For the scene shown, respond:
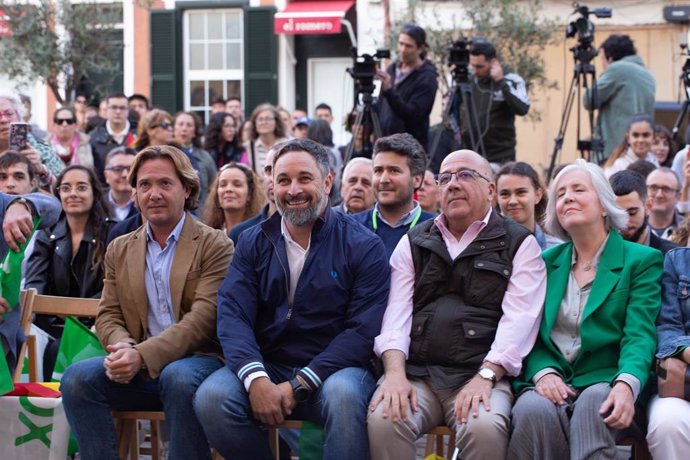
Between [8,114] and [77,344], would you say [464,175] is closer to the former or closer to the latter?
[77,344]

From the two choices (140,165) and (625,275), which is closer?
(625,275)

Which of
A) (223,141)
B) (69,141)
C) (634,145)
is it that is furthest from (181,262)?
(223,141)

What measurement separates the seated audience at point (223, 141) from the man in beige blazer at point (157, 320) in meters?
4.85

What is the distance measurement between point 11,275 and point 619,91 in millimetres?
5640

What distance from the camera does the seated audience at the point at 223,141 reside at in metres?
9.96

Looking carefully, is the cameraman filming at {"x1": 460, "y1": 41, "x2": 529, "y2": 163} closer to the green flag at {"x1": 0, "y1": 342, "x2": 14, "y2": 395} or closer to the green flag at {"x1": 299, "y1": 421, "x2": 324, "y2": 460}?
the green flag at {"x1": 299, "y1": 421, "x2": 324, "y2": 460}

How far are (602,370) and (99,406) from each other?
7.02 ft

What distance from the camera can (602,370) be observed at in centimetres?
430

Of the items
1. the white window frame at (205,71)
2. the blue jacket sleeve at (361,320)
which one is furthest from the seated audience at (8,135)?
the white window frame at (205,71)

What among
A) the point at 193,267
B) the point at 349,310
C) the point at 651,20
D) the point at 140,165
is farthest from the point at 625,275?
the point at 651,20

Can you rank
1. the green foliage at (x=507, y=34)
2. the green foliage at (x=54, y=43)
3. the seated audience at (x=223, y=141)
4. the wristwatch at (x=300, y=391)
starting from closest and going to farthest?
the wristwatch at (x=300, y=391)
the seated audience at (x=223, y=141)
the green foliage at (x=507, y=34)
the green foliage at (x=54, y=43)

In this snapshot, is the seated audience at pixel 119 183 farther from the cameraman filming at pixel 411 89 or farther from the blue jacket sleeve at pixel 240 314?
the blue jacket sleeve at pixel 240 314

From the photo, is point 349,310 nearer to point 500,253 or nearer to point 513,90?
point 500,253

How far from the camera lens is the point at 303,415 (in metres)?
4.48
